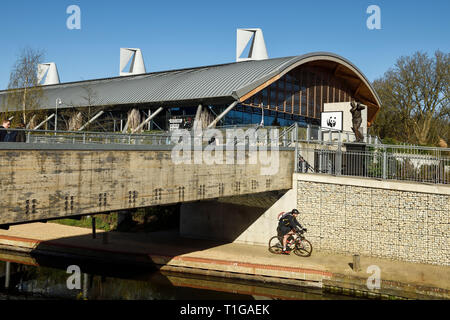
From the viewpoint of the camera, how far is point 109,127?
100 feet

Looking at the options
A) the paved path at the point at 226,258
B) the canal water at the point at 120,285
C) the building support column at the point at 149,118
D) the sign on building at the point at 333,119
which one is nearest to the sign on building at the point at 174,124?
the building support column at the point at 149,118

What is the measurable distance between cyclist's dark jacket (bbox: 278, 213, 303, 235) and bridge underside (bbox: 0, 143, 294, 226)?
3.17 m

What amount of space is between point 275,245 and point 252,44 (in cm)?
2326

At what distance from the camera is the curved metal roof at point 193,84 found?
2484cm

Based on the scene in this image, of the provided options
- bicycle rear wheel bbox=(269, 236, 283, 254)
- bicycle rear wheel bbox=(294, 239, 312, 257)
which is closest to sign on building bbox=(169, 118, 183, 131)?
bicycle rear wheel bbox=(269, 236, 283, 254)

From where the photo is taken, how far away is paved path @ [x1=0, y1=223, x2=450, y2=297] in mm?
13156

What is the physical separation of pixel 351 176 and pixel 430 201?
Result: 314 cm

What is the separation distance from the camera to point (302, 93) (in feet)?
103

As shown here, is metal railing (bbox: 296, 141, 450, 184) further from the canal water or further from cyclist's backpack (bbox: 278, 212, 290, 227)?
the canal water

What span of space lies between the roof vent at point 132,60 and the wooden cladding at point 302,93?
64.6 ft

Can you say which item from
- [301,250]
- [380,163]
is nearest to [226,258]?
[301,250]
